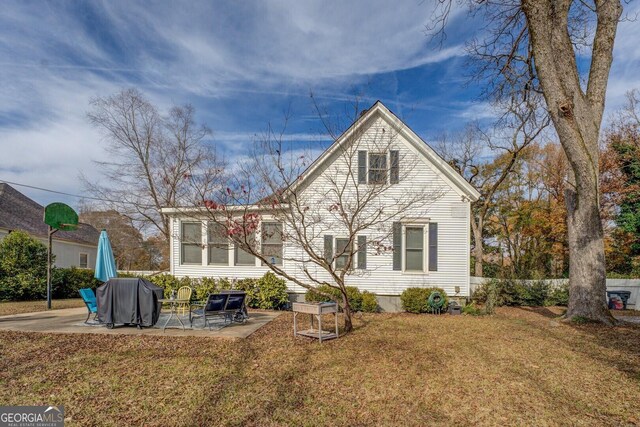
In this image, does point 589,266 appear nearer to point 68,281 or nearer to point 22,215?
point 68,281

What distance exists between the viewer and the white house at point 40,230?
20531 mm

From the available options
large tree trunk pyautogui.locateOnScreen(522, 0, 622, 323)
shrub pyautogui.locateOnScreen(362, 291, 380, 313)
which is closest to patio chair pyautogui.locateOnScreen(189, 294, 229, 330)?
shrub pyautogui.locateOnScreen(362, 291, 380, 313)

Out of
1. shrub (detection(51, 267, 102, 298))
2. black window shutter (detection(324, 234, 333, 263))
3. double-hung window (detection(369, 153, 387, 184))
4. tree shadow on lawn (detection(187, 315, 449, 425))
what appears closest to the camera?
tree shadow on lawn (detection(187, 315, 449, 425))

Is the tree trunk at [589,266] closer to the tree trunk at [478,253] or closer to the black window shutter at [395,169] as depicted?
the black window shutter at [395,169]

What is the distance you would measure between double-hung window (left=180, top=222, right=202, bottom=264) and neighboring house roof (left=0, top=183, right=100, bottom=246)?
1312 cm

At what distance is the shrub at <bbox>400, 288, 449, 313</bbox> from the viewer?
11.7 metres

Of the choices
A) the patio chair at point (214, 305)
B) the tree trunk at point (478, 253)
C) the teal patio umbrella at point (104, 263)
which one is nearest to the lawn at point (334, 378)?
the patio chair at point (214, 305)

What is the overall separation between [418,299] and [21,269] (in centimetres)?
1656

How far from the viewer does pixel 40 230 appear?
22.1 m

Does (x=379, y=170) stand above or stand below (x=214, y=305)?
above

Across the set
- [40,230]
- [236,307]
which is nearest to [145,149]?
[40,230]

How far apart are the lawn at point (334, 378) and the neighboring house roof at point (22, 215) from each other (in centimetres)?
1664

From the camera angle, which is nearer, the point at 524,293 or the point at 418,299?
the point at 418,299

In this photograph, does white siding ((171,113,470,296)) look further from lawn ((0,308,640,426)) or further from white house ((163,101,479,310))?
lawn ((0,308,640,426))
